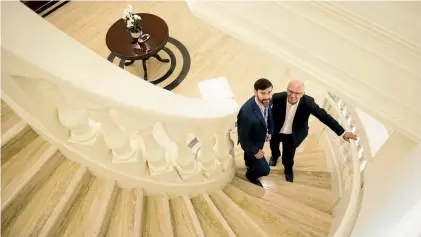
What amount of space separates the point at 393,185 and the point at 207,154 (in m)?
1.25

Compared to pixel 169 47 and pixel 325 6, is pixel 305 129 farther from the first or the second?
pixel 169 47

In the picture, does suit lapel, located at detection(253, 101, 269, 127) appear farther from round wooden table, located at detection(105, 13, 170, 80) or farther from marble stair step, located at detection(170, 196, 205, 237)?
round wooden table, located at detection(105, 13, 170, 80)

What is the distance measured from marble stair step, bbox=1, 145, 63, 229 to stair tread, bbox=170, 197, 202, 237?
989 mm

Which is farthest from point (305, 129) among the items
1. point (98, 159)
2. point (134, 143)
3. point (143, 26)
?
point (143, 26)

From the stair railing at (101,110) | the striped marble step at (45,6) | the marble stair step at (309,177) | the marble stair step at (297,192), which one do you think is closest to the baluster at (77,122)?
the stair railing at (101,110)

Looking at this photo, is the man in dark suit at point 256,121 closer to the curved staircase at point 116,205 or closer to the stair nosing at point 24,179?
the curved staircase at point 116,205

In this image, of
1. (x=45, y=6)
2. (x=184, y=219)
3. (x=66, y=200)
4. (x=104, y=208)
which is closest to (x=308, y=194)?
(x=184, y=219)

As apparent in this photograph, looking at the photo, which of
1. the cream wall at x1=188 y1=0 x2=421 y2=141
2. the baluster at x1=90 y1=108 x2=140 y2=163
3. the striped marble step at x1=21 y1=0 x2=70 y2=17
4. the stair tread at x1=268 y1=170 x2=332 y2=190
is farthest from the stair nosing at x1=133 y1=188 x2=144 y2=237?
the striped marble step at x1=21 y1=0 x2=70 y2=17

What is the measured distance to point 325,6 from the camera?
1005 millimetres

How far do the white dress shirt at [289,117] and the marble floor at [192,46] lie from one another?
2.03m

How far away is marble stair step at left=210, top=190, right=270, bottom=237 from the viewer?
300 centimetres

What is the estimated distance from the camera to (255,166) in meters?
3.48

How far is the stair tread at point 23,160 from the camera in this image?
76.9 inches

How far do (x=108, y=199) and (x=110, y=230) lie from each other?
0.20 m
